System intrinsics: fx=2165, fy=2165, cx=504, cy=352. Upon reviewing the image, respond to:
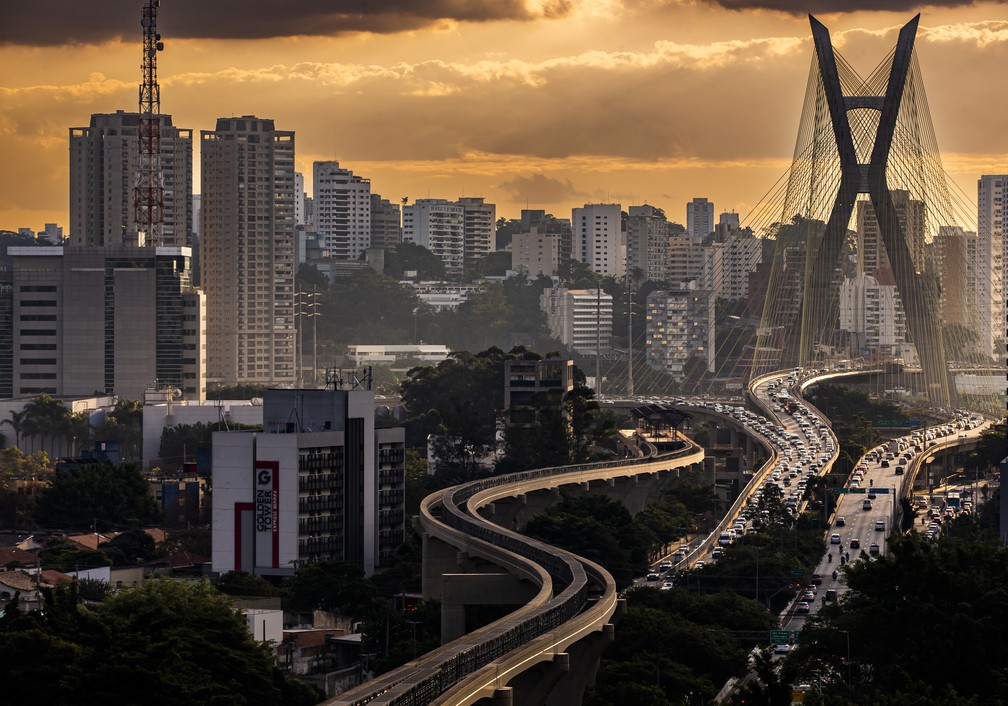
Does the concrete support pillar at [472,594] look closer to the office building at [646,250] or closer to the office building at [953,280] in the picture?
the office building at [953,280]

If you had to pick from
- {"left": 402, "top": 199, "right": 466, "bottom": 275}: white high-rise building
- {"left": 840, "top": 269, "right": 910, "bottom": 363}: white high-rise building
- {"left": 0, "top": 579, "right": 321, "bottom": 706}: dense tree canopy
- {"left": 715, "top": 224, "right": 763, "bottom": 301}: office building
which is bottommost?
{"left": 0, "top": 579, "right": 321, "bottom": 706}: dense tree canopy

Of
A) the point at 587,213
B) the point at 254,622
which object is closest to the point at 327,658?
the point at 254,622

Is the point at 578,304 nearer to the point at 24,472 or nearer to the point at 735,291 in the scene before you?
the point at 735,291

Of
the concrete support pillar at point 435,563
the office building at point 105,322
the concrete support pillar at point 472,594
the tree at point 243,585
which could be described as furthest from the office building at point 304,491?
the office building at point 105,322

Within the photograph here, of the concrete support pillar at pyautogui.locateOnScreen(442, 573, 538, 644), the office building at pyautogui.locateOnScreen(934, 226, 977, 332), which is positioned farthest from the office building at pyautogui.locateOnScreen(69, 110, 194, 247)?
the concrete support pillar at pyautogui.locateOnScreen(442, 573, 538, 644)

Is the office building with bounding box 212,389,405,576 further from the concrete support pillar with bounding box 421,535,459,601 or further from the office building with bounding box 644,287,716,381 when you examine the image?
the office building with bounding box 644,287,716,381

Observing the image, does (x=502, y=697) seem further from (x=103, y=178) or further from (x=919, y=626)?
(x=103, y=178)
